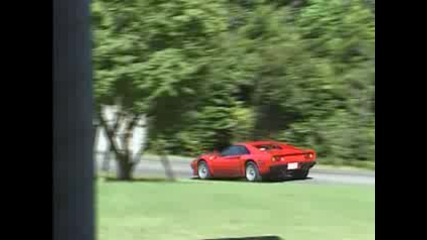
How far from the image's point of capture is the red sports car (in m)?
1.56

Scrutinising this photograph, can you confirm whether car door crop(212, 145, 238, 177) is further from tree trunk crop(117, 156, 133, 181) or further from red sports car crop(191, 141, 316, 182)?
tree trunk crop(117, 156, 133, 181)

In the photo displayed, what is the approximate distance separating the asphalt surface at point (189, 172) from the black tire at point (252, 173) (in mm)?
117

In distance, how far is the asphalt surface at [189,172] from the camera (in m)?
1.46

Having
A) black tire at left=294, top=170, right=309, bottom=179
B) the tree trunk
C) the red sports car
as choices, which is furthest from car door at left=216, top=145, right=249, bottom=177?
the tree trunk

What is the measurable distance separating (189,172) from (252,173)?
0.17 meters

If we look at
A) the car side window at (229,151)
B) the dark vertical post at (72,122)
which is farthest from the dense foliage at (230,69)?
the dark vertical post at (72,122)

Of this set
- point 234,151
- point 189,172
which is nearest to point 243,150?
point 234,151

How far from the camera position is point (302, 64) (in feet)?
5.39

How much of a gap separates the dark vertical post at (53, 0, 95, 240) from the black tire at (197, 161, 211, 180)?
1.02 feet

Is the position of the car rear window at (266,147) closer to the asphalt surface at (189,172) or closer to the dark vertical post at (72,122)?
the asphalt surface at (189,172)

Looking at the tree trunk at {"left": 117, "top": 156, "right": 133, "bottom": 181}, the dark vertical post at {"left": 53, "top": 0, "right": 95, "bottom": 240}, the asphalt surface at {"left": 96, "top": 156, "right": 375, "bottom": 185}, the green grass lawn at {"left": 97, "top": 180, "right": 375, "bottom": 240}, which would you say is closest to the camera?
the dark vertical post at {"left": 53, "top": 0, "right": 95, "bottom": 240}
